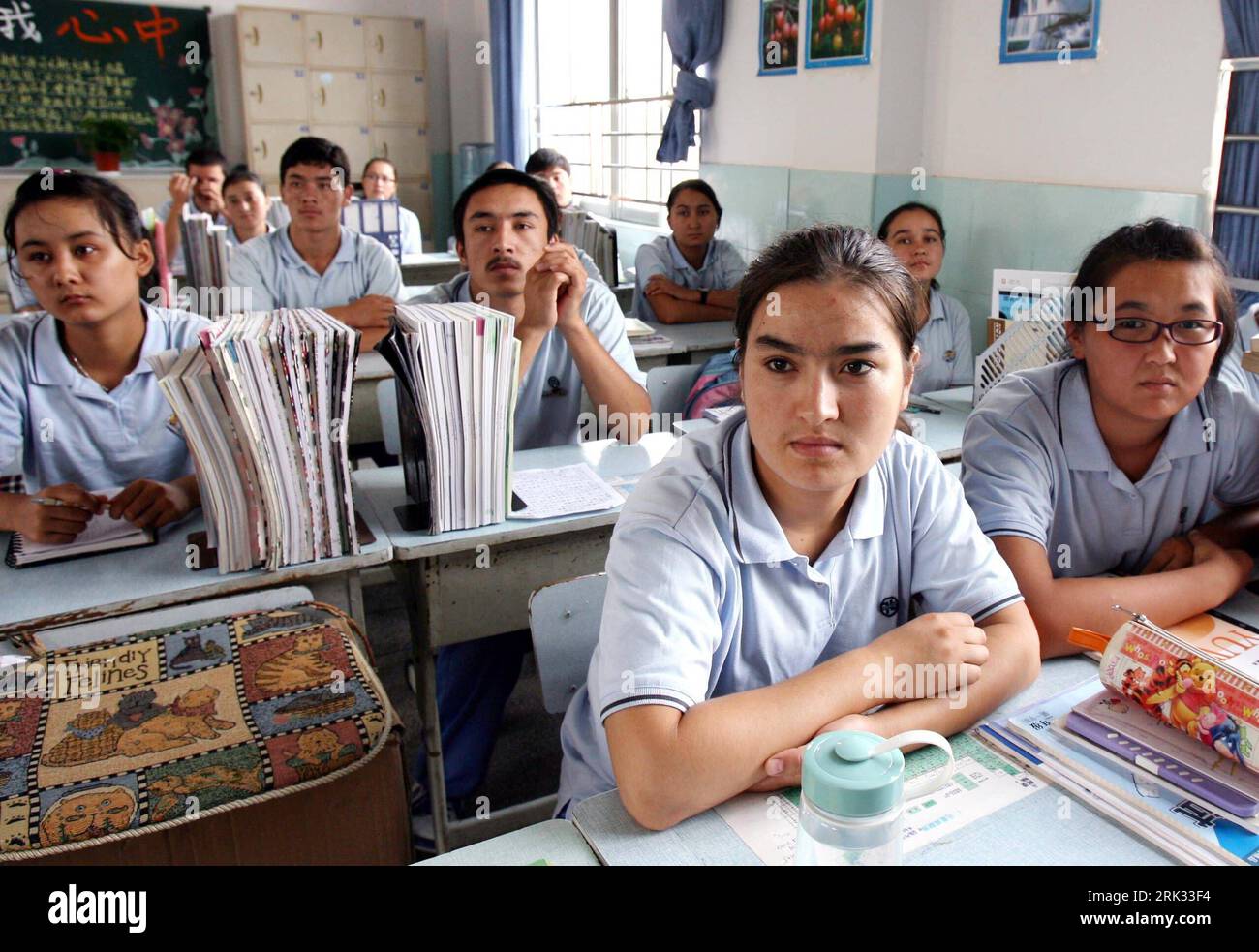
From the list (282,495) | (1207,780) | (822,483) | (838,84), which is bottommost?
(1207,780)

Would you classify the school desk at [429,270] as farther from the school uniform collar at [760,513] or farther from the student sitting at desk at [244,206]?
the school uniform collar at [760,513]

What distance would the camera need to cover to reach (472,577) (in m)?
1.83

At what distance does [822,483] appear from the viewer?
107 centimetres

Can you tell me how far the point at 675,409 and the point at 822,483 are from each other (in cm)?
178

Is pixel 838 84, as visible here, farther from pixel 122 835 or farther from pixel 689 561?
pixel 122 835

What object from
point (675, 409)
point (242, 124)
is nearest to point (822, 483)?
point (675, 409)

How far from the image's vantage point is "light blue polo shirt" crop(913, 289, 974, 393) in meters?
3.17

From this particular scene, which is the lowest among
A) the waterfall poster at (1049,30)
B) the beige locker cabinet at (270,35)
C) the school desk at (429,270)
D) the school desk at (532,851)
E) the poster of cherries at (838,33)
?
the school desk at (532,851)

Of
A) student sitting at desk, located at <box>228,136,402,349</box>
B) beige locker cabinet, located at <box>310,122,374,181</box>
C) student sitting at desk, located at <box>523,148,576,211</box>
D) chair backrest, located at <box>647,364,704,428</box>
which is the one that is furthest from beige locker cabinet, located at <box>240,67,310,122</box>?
chair backrest, located at <box>647,364,704,428</box>

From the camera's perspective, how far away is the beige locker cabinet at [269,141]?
723 cm

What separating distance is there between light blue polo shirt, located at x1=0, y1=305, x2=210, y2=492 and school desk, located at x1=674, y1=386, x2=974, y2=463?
3.66 ft

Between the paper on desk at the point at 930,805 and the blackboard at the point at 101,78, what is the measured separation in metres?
7.68

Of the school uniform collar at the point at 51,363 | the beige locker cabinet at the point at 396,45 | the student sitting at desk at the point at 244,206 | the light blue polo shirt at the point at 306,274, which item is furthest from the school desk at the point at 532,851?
the beige locker cabinet at the point at 396,45

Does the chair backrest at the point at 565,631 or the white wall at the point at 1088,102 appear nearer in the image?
the chair backrest at the point at 565,631
